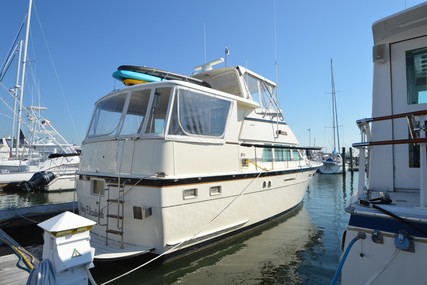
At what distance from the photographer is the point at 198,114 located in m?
5.80

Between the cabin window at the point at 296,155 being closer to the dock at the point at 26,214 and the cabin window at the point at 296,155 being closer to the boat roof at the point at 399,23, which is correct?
the boat roof at the point at 399,23

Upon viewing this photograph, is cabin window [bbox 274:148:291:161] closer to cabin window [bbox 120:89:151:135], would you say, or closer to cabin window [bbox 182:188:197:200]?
cabin window [bbox 182:188:197:200]

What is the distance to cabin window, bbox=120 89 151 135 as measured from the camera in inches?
218

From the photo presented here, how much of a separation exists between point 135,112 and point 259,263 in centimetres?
378

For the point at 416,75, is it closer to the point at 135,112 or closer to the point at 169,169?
the point at 169,169

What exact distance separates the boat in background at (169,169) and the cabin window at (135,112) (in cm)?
2

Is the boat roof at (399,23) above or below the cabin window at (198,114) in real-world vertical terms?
above

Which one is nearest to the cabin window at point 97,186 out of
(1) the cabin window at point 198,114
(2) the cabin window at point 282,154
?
(1) the cabin window at point 198,114

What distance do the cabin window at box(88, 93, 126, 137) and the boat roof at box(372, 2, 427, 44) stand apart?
183 inches

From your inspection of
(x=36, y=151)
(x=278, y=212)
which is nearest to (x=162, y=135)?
(x=278, y=212)

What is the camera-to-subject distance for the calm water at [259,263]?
4.73 m

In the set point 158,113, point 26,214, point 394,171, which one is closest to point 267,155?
point 158,113

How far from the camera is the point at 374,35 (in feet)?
13.2

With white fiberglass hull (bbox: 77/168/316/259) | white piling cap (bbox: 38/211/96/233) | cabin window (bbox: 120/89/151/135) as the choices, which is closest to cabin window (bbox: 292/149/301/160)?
white fiberglass hull (bbox: 77/168/316/259)
